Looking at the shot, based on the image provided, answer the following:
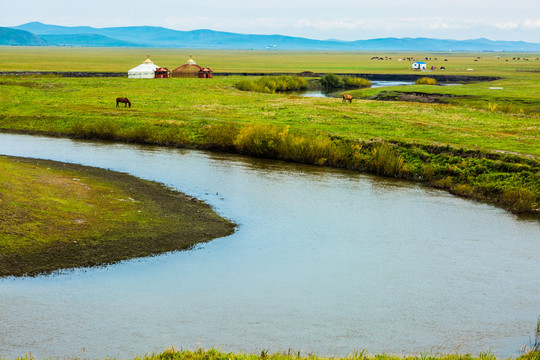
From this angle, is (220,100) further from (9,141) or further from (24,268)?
(24,268)

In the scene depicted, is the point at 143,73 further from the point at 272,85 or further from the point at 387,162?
the point at 387,162

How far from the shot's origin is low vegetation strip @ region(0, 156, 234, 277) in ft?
72.6

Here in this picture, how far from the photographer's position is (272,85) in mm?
106375

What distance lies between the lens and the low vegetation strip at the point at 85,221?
2212 cm

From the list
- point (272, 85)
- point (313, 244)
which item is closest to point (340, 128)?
point (313, 244)

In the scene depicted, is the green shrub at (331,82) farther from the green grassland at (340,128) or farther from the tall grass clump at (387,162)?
the tall grass clump at (387,162)

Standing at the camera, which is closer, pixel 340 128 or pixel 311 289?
pixel 311 289

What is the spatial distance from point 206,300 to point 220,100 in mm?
61065

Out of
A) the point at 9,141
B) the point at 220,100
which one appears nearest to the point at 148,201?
the point at 9,141

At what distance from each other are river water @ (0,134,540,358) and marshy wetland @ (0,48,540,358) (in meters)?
0.07

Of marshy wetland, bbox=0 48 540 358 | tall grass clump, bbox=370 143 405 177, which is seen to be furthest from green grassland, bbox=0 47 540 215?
marshy wetland, bbox=0 48 540 358

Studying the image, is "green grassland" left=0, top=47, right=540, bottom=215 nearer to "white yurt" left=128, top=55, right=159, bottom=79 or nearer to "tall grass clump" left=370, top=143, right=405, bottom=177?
"tall grass clump" left=370, top=143, right=405, bottom=177

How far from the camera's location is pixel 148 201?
30391 millimetres

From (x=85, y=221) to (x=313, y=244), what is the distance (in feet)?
34.3
